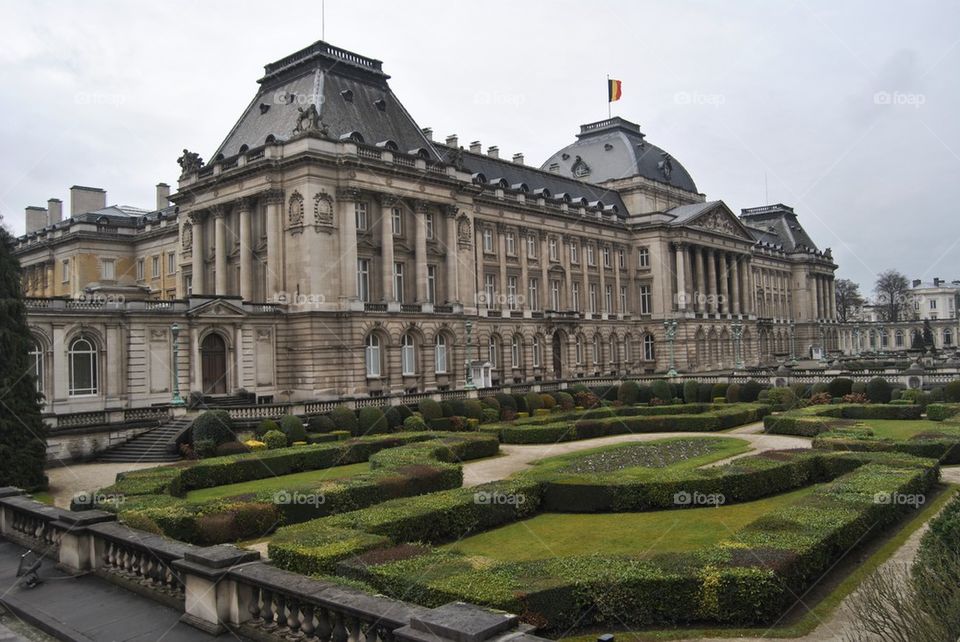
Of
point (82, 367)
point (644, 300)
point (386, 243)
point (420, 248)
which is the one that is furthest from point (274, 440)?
point (644, 300)

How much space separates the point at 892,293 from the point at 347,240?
443 ft

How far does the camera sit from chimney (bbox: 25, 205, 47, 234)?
7975 cm

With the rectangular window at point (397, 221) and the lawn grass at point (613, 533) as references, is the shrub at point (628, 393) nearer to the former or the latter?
the rectangular window at point (397, 221)

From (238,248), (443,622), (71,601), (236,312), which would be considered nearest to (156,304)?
(236,312)

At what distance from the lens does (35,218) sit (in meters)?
80.1

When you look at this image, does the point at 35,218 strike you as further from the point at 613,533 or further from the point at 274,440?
the point at 613,533

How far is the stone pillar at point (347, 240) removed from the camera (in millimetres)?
46250

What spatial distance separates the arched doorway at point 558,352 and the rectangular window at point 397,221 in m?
21.0

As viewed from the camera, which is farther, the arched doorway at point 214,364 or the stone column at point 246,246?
the stone column at point 246,246

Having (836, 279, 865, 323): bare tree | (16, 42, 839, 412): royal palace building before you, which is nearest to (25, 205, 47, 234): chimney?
(16, 42, 839, 412): royal palace building

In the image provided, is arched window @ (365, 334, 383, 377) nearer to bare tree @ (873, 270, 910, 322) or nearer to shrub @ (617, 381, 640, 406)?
shrub @ (617, 381, 640, 406)

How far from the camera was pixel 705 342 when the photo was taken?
82750 millimetres

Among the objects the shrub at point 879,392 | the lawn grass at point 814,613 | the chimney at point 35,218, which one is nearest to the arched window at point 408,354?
the shrub at point 879,392

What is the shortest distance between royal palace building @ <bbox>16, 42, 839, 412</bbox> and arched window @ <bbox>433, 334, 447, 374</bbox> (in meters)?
0.13
